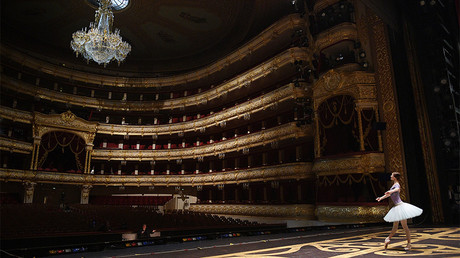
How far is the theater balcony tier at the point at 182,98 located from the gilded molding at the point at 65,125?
6.10 feet

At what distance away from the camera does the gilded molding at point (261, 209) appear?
13.8 metres

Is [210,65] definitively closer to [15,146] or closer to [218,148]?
[218,148]

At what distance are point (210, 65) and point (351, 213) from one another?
1608cm

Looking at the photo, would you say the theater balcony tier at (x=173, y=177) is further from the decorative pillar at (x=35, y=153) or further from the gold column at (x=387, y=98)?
the gold column at (x=387, y=98)

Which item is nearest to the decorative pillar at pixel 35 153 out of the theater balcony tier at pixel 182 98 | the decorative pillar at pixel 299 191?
the theater balcony tier at pixel 182 98

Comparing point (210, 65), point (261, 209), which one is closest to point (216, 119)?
point (210, 65)

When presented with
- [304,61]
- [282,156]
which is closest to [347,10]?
[304,61]

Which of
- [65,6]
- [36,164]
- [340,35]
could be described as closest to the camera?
[340,35]

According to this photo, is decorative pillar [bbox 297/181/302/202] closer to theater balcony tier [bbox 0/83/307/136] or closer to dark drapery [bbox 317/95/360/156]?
dark drapery [bbox 317/95/360/156]

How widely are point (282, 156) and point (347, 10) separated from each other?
8790mm

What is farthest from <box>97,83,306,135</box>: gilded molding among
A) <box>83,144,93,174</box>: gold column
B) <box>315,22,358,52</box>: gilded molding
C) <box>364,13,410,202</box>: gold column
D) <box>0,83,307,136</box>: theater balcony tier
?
<box>364,13,410,202</box>: gold column

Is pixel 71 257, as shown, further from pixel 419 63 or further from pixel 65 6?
pixel 65 6

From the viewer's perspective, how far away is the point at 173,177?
2386 centimetres

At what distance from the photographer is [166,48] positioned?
82.9ft
